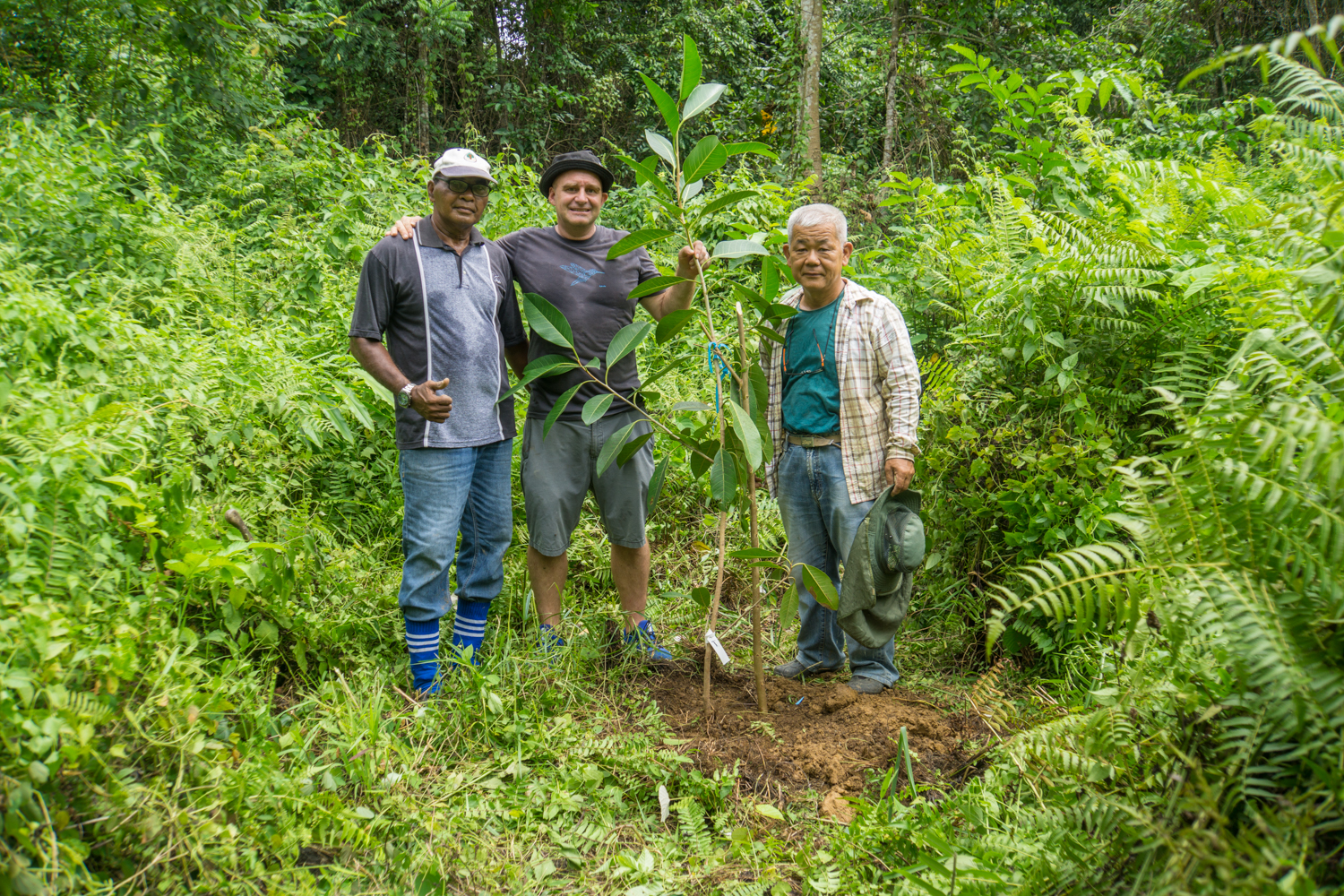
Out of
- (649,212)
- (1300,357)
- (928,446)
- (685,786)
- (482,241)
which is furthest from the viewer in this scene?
(649,212)

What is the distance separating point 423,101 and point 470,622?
8.69m

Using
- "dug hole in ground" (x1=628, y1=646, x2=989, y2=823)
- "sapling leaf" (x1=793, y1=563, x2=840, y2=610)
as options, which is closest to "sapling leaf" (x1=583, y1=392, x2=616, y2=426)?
"sapling leaf" (x1=793, y1=563, x2=840, y2=610)

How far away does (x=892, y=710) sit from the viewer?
10.3 ft

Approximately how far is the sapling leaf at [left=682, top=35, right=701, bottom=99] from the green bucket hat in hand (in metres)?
1.58

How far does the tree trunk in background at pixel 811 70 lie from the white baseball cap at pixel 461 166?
5062 millimetres

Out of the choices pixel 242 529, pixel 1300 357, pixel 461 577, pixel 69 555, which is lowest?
pixel 461 577

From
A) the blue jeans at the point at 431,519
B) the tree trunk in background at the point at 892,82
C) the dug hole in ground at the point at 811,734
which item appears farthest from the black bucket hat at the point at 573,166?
the tree trunk in background at the point at 892,82

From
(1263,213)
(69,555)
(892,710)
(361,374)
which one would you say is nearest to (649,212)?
(361,374)

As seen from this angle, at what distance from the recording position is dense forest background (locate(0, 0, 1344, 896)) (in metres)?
1.68

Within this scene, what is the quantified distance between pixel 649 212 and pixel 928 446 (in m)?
3.90

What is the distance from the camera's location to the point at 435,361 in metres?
3.10

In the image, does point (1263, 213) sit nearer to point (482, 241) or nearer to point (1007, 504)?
point (1007, 504)

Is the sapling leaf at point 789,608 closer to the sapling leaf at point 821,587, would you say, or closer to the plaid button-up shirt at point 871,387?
the sapling leaf at point 821,587

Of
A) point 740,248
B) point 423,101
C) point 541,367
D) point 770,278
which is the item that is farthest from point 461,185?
point 423,101
